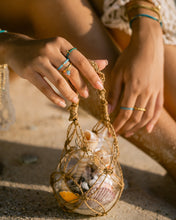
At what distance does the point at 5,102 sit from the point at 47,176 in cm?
46

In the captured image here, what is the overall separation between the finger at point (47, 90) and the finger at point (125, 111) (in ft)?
1.21

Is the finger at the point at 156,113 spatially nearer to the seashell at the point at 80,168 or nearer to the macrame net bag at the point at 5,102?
the seashell at the point at 80,168

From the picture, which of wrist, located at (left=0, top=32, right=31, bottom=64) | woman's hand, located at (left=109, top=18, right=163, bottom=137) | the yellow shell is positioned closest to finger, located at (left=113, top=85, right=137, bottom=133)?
woman's hand, located at (left=109, top=18, right=163, bottom=137)

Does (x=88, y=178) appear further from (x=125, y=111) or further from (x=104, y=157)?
(x=125, y=111)

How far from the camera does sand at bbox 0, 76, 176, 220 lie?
3.64ft

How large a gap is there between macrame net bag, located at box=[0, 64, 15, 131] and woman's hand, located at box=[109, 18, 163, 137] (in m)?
0.50

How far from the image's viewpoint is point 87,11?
130 cm

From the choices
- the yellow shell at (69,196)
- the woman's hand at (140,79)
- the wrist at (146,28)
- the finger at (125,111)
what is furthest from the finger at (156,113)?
the yellow shell at (69,196)

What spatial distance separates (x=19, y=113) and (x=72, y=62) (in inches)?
52.8

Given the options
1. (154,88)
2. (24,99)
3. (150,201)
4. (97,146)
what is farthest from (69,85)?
(24,99)

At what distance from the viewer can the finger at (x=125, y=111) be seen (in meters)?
1.14

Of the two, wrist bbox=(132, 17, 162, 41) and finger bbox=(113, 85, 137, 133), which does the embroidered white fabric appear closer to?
wrist bbox=(132, 17, 162, 41)

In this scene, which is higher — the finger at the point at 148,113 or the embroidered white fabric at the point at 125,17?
the embroidered white fabric at the point at 125,17

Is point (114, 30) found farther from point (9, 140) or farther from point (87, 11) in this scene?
point (9, 140)
